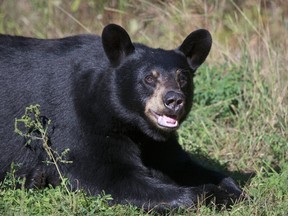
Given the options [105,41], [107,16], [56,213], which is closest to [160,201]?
[56,213]

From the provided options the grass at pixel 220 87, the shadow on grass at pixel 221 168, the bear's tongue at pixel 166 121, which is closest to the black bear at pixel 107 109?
the bear's tongue at pixel 166 121

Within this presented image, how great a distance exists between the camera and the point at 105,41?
265 inches

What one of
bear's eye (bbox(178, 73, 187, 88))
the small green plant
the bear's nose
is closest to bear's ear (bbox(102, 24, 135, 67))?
bear's eye (bbox(178, 73, 187, 88))

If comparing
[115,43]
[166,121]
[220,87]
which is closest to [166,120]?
[166,121]

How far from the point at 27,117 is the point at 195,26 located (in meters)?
4.51

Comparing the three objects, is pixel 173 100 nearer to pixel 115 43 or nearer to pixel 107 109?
pixel 107 109

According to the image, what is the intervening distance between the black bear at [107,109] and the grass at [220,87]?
0.21 metres

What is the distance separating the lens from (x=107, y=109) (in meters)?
6.74

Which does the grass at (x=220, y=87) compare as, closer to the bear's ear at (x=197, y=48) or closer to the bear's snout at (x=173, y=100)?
the bear's snout at (x=173, y=100)

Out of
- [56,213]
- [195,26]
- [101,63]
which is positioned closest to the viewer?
[56,213]

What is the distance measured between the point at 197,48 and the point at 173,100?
2.75 ft

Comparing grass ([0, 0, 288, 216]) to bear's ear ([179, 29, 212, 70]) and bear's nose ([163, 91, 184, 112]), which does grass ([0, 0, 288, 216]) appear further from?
bear's ear ([179, 29, 212, 70])

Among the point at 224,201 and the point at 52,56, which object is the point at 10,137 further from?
the point at 224,201

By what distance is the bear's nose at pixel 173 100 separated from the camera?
6445mm
